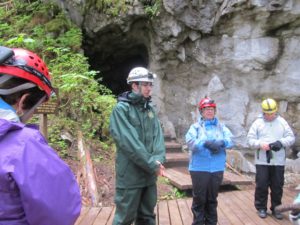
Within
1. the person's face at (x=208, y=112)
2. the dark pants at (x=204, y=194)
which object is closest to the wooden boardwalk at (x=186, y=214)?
the dark pants at (x=204, y=194)

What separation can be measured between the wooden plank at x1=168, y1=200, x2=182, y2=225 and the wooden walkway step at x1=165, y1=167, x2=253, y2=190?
46cm

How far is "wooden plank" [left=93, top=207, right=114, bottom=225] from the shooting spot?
5.02 metres

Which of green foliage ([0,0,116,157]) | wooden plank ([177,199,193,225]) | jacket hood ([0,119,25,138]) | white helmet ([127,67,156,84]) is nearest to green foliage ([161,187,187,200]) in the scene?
wooden plank ([177,199,193,225])

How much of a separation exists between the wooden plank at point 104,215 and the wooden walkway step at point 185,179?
1.49 meters

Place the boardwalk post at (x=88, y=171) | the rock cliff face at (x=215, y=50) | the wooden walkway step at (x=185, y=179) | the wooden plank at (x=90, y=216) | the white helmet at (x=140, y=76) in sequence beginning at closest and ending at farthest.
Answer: the white helmet at (x=140, y=76) < the wooden plank at (x=90, y=216) < the boardwalk post at (x=88, y=171) < the wooden walkway step at (x=185, y=179) < the rock cliff face at (x=215, y=50)

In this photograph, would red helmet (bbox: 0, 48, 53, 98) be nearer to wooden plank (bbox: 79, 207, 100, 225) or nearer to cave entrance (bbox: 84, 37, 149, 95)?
wooden plank (bbox: 79, 207, 100, 225)

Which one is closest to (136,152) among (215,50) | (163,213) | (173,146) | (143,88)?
(143,88)

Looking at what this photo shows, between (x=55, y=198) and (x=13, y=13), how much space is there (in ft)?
38.2

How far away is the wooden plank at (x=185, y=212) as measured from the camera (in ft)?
17.1

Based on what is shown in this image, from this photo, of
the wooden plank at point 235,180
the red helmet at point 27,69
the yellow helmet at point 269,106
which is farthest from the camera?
the wooden plank at point 235,180

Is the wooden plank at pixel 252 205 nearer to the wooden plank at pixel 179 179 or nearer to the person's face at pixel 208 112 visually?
the wooden plank at pixel 179 179

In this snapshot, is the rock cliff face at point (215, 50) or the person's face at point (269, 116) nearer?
the person's face at point (269, 116)

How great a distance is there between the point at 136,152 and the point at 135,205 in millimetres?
599

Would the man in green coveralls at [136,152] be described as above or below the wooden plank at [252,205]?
above
